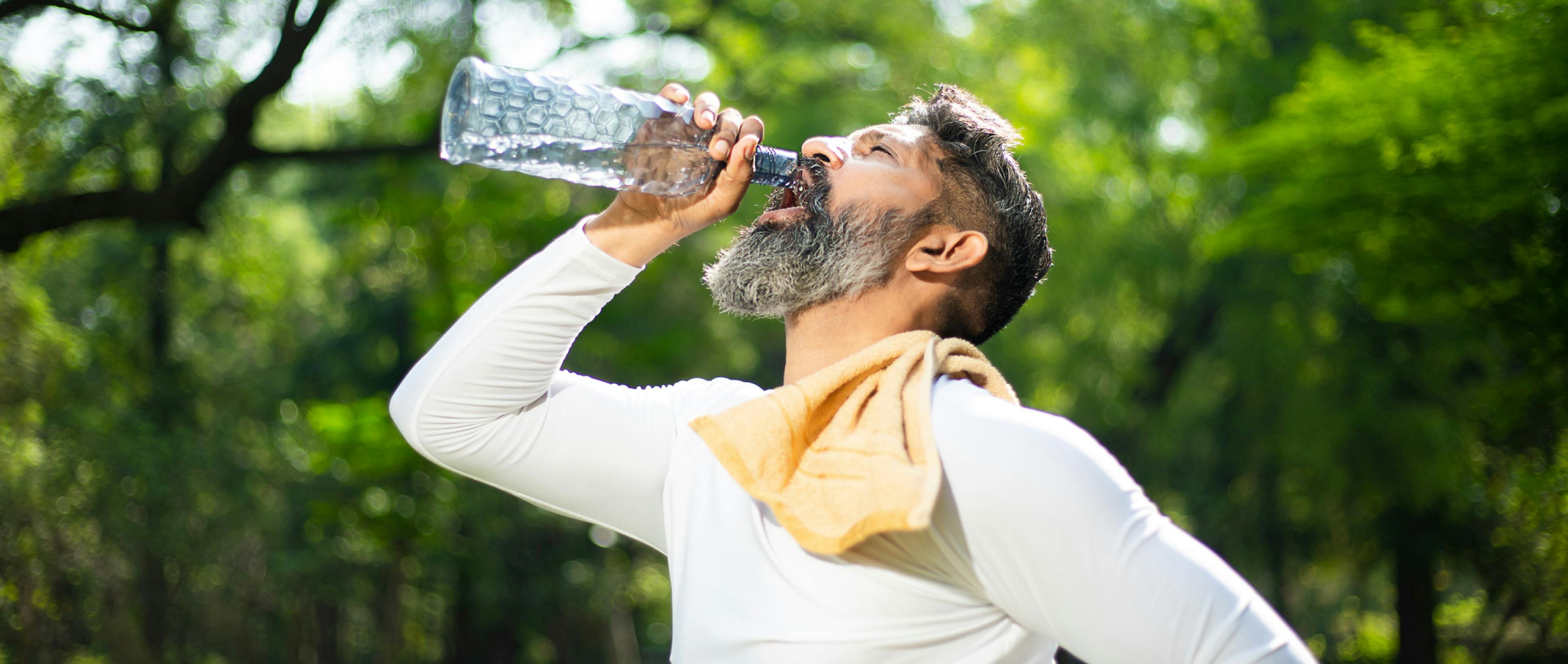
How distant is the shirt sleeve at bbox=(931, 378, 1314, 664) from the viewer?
1193mm

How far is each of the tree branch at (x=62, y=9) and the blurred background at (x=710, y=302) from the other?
2.2 inches

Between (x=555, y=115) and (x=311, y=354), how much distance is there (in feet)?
45.7

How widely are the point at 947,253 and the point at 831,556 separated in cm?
55

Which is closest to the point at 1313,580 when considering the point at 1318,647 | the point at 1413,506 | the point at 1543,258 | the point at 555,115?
the point at 1318,647

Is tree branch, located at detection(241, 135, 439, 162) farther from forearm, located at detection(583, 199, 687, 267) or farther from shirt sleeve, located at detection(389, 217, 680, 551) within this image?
forearm, located at detection(583, 199, 687, 267)

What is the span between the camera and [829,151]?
1802 millimetres

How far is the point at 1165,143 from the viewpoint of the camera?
12.2m

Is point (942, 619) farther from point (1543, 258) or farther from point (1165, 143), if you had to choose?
point (1165, 143)

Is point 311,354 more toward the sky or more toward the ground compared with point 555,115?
more toward the ground

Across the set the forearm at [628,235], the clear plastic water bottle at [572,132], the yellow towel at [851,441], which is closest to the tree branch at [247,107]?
the clear plastic water bottle at [572,132]

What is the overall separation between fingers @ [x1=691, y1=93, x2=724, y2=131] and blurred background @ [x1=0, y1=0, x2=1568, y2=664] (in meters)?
4.44

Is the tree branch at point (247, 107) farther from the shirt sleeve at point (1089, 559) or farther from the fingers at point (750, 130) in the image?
the shirt sleeve at point (1089, 559)

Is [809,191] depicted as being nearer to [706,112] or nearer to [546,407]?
[706,112]

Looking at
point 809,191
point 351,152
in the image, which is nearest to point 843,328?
point 809,191
